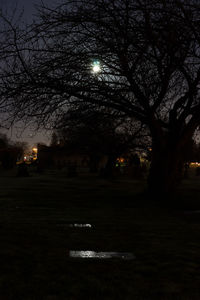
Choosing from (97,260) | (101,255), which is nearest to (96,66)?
(101,255)

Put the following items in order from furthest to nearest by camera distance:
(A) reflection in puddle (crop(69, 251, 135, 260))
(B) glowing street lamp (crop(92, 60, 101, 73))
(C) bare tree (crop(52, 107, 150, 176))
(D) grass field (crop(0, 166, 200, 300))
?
(C) bare tree (crop(52, 107, 150, 176)) < (B) glowing street lamp (crop(92, 60, 101, 73)) < (A) reflection in puddle (crop(69, 251, 135, 260)) < (D) grass field (crop(0, 166, 200, 300))

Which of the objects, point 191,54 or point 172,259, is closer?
point 172,259

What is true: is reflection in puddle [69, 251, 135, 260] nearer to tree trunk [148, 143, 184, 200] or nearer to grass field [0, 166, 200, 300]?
grass field [0, 166, 200, 300]

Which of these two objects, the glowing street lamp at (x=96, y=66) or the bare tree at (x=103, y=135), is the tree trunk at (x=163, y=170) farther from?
the glowing street lamp at (x=96, y=66)

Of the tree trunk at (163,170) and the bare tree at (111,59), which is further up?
the bare tree at (111,59)

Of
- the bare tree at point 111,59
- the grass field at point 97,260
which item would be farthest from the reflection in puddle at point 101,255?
the bare tree at point 111,59

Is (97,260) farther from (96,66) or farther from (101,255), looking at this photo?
(96,66)

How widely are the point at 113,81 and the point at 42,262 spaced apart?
7.82 meters

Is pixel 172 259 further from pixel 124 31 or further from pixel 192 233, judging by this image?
pixel 124 31

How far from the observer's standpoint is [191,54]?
902cm

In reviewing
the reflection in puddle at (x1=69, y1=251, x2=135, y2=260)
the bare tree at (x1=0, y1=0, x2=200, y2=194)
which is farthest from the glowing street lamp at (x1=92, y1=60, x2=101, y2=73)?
the reflection in puddle at (x1=69, y1=251, x2=135, y2=260)

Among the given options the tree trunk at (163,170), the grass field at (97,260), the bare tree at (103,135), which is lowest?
the grass field at (97,260)

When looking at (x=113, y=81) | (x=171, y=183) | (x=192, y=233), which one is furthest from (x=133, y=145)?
(x=192, y=233)

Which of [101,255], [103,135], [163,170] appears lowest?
[101,255]
